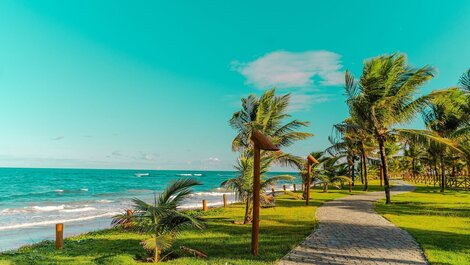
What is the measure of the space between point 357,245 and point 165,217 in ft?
14.8

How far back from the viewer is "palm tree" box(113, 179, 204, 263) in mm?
6421

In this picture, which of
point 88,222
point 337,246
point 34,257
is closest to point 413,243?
point 337,246

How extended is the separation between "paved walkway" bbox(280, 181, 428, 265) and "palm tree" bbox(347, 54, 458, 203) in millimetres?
6552

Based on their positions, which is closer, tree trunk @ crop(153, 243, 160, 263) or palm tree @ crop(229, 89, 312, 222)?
tree trunk @ crop(153, 243, 160, 263)

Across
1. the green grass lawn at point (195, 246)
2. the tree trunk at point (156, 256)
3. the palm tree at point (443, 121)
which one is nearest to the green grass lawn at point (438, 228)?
the green grass lawn at point (195, 246)

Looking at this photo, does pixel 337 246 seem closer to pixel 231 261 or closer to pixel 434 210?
pixel 231 261

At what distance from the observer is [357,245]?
7.61 metres

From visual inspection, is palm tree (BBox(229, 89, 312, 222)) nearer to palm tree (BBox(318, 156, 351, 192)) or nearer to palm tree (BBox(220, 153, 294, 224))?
palm tree (BBox(220, 153, 294, 224))

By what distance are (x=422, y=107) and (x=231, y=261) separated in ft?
44.6

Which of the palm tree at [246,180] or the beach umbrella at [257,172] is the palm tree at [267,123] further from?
the beach umbrella at [257,172]

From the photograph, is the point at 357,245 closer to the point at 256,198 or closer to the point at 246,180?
the point at 256,198

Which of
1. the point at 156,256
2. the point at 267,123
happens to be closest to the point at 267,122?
the point at 267,123

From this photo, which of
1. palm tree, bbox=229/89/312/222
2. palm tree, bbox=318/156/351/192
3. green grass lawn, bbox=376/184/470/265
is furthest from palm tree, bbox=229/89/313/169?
palm tree, bbox=318/156/351/192

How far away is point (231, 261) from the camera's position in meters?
6.39
